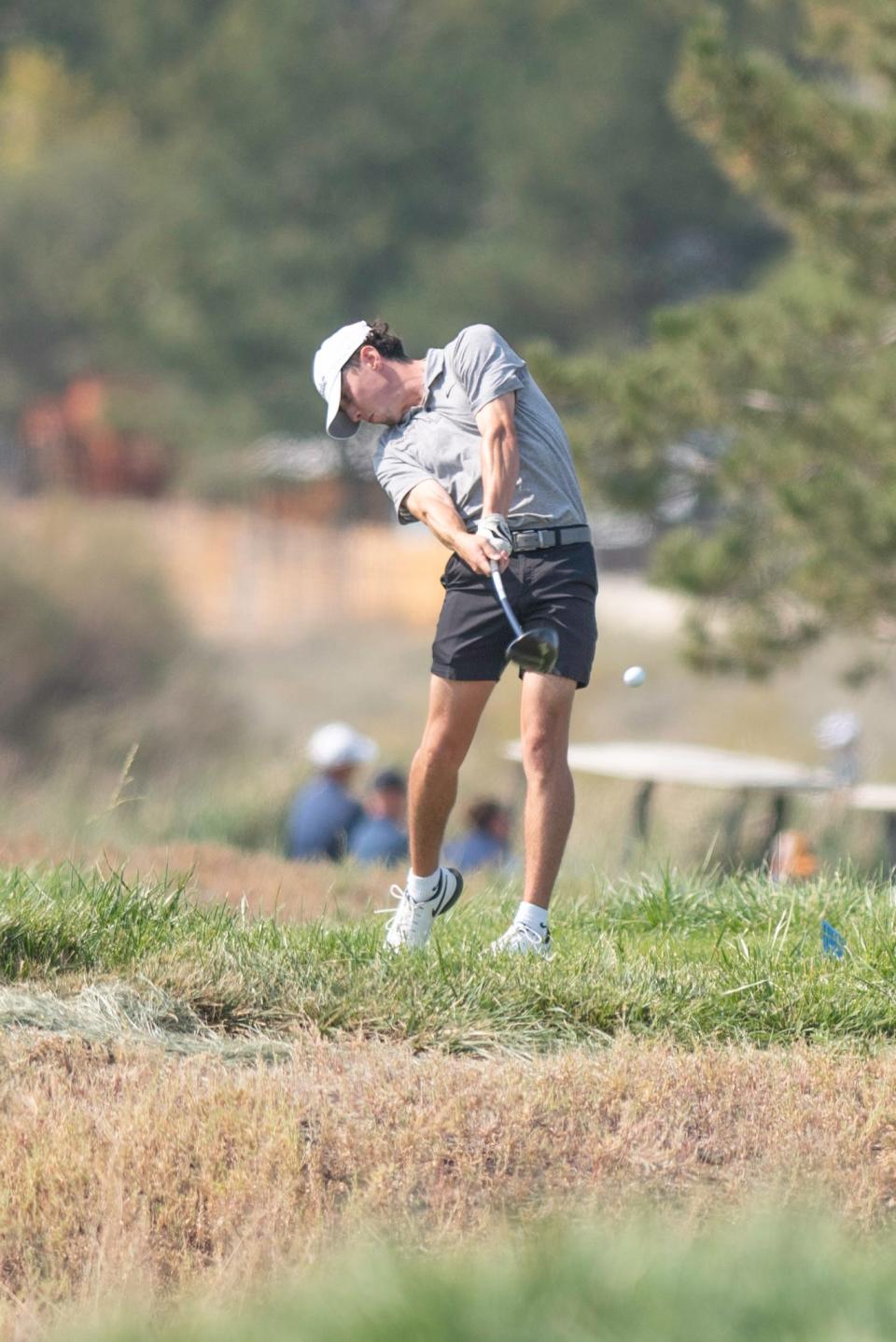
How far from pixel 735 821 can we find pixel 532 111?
97.4 feet

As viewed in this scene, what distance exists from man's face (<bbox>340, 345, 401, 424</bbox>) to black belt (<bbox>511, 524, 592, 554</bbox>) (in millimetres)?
590

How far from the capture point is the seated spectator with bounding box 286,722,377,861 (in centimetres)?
1186

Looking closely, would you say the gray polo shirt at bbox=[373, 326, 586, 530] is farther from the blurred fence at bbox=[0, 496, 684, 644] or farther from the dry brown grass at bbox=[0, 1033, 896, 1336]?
the blurred fence at bbox=[0, 496, 684, 644]

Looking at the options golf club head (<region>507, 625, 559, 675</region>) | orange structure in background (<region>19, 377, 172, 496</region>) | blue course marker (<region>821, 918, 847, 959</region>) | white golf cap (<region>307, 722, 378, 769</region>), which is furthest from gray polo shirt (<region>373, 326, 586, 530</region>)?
orange structure in background (<region>19, 377, 172, 496</region>)

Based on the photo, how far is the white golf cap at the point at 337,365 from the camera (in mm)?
6082

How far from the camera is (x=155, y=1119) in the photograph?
4.39m

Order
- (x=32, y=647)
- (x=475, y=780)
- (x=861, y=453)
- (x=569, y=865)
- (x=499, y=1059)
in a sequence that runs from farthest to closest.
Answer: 1. (x=32, y=647)
2. (x=475, y=780)
3. (x=861, y=453)
4. (x=569, y=865)
5. (x=499, y=1059)

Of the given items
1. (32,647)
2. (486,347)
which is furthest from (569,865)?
(32,647)

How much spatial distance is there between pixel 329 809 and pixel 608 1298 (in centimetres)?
968

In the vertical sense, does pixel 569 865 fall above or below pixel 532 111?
below

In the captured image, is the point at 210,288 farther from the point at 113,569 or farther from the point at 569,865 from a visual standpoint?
the point at 569,865

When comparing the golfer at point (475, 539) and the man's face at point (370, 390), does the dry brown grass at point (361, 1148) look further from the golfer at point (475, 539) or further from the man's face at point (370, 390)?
the man's face at point (370, 390)

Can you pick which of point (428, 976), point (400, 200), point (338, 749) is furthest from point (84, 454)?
point (428, 976)

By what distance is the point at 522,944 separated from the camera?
18.6 ft
